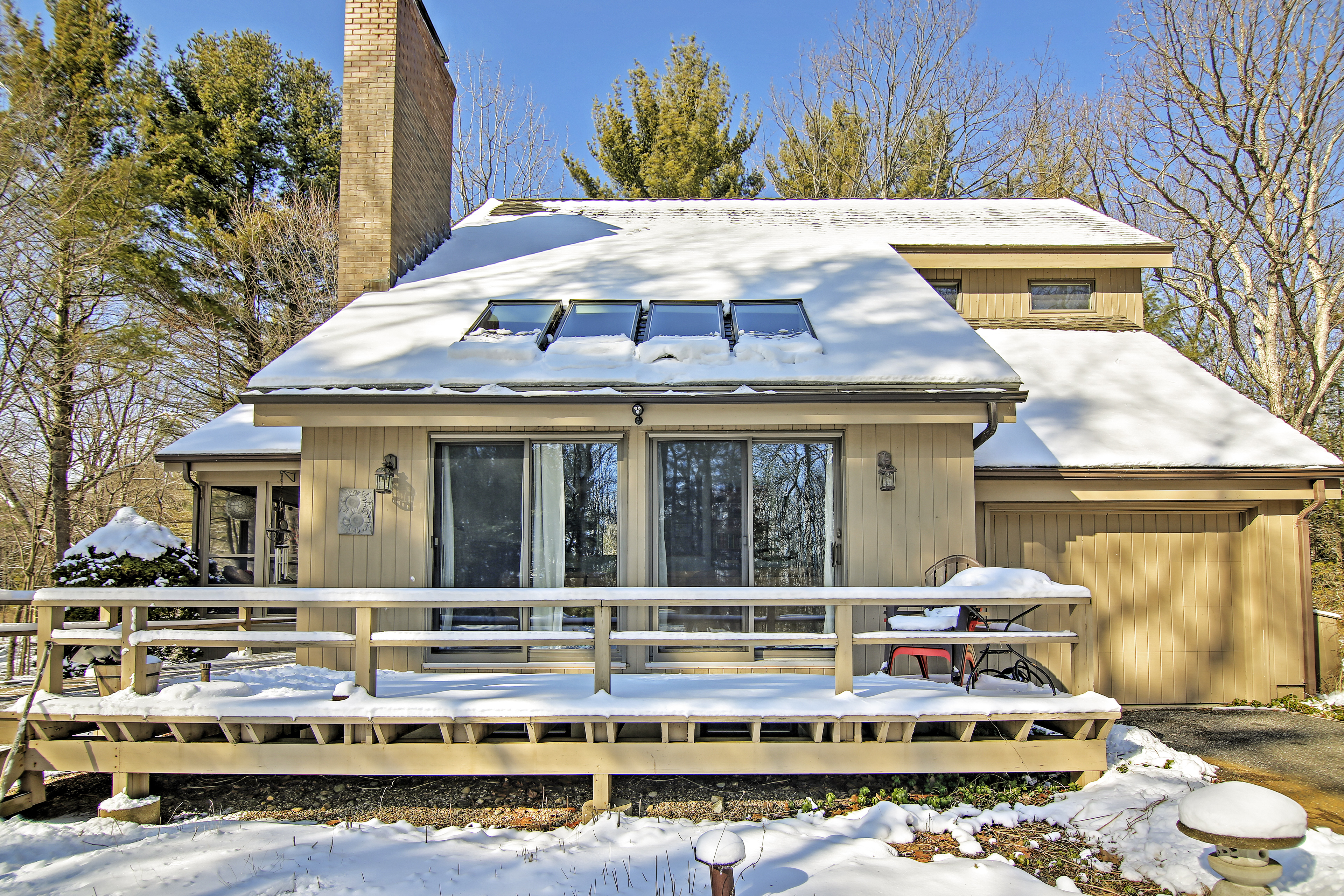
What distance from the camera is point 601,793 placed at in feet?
15.3

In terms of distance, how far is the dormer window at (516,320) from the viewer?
678cm

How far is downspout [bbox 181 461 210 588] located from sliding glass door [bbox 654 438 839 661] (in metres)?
6.68

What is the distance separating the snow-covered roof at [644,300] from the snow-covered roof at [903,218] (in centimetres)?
37

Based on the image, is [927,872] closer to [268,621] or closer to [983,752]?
[983,752]

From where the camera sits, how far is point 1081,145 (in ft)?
56.1

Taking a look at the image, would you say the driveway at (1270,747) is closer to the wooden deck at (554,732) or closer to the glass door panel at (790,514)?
the wooden deck at (554,732)

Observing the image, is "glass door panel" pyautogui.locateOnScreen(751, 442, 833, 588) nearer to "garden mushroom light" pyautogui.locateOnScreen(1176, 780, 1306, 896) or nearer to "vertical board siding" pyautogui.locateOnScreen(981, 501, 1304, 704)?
"vertical board siding" pyautogui.locateOnScreen(981, 501, 1304, 704)

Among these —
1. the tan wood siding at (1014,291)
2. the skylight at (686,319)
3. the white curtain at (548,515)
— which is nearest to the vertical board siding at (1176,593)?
the skylight at (686,319)

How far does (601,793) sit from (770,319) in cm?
428

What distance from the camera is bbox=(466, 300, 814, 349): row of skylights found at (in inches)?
267

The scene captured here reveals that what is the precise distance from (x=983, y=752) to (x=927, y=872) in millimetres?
1031

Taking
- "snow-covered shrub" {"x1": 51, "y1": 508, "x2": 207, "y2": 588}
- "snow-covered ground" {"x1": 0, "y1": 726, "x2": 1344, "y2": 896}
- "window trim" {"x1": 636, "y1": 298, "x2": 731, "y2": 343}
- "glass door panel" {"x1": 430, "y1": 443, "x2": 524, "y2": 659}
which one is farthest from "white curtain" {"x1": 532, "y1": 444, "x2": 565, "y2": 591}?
"snow-covered shrub" {"x1": 51, "y1": 508, "x2": 207, "y2": 588}

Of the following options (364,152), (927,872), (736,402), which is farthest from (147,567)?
(927,872)

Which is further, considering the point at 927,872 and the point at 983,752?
the point at 983,752
